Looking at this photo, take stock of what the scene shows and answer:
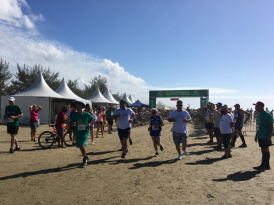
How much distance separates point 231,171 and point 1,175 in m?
5.54

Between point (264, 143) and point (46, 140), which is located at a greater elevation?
point (264, 143)

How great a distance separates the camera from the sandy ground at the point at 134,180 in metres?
3.64

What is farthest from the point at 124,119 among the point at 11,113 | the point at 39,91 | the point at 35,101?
the point at 39,91

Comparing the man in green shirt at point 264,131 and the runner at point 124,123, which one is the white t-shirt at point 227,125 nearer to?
the man in green shirt at point 264,131

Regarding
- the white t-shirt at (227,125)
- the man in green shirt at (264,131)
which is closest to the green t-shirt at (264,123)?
the man in green shirt at (264,131)

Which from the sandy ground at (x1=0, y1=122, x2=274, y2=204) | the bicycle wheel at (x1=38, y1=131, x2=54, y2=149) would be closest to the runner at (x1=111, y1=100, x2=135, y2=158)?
the sandy ground at (x1=0, y1=122, x2=274, y2=204)

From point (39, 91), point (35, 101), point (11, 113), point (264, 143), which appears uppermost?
point (39, 91)

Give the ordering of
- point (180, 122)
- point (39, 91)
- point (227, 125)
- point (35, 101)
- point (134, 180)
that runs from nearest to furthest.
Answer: point (134, 180) → point (180, 122) → point (227, 125) → point (35, 101) → point (39, 91)

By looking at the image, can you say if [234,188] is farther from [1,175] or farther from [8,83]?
[8,83]

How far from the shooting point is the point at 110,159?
644 centimetres

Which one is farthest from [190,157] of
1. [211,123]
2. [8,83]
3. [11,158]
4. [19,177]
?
[8,83]

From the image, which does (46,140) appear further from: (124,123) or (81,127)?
(124,123)

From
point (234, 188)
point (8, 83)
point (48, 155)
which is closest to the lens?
point (234, 188)

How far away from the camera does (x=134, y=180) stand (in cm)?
455
